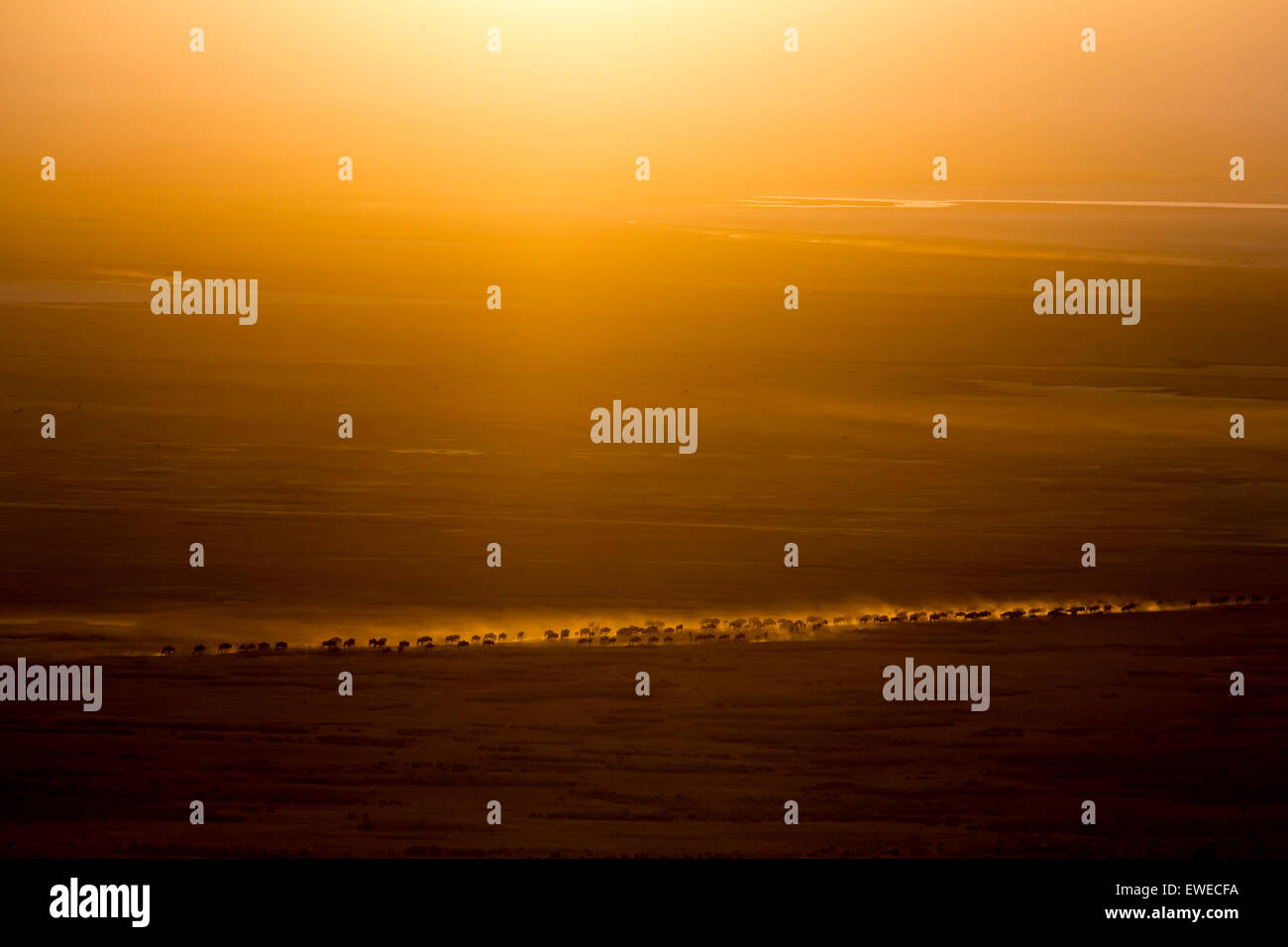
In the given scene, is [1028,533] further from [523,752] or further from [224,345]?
[224,345]

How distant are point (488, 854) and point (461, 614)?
751 mm

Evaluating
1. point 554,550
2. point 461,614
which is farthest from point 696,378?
point 461,614

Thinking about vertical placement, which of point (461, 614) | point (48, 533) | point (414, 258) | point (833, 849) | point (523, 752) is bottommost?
point (833, 849)

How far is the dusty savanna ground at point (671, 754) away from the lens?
14.1ft

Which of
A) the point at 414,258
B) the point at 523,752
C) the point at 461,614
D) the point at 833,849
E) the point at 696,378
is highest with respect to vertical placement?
the point at 414,258

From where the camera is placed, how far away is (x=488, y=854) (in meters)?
4.30

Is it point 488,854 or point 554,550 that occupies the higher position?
point 554,550

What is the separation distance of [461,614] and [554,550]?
361 mm

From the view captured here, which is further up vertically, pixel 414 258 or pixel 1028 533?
pixel 414 258

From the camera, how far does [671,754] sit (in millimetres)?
4359

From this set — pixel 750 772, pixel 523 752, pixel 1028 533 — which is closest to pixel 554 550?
pixel 523 752

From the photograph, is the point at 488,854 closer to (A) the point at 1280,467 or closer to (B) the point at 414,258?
(B) the point at 414,258

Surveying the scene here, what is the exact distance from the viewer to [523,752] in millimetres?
4375

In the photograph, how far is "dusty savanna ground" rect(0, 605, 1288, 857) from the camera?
431cm
